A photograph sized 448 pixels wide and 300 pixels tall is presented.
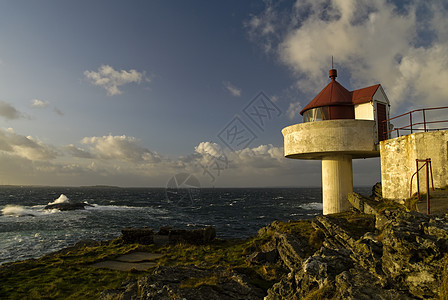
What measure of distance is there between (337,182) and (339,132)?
3.67 meters

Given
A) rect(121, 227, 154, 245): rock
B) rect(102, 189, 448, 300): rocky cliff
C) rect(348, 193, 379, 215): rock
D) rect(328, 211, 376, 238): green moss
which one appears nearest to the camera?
rect(102, 189, 448, 300): rocky cliff

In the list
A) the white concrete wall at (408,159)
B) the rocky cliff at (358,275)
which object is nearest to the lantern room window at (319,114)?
the white concrete wall at (408,159)

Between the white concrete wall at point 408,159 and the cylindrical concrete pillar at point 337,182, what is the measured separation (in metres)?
2.48

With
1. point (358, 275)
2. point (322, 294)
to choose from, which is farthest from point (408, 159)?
point (322, 294)

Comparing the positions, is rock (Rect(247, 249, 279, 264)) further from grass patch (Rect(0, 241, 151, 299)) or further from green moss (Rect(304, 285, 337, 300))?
green moss (Rect(304, 285, 337, 300))

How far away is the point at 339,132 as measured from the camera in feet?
47.9

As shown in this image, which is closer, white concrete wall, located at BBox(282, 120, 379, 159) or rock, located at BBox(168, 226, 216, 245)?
white concrete wall, located at BBox(282, 120, 379, 159)

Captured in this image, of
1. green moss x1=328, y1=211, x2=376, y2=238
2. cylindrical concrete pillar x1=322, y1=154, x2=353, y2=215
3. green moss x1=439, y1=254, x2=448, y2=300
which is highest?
cylindrical concrete pillar x1=322, y1=154, x2=353, y2=215

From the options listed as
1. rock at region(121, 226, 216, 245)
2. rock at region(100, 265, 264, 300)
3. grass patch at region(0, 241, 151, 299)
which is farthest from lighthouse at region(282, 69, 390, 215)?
grass patch at region(0, 241, 151, 299)

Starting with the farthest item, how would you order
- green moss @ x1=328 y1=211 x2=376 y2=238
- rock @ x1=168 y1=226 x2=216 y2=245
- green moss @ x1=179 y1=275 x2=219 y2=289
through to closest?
rock @ x1=168 y1=226 x2=216 y2=245, green moss @ x1=328 y1=211 x2=376 y2=238, green moss @ x1=179 y1=275 x2=219 y2=289

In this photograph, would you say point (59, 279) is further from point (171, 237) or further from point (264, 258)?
point (264, 258)

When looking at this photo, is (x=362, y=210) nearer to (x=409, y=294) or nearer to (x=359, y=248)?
(x=359, y=248)

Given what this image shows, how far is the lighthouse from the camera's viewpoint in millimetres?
14648

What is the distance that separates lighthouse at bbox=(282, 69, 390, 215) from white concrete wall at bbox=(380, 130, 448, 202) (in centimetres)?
126
